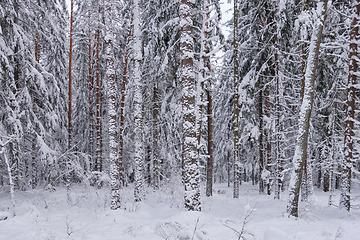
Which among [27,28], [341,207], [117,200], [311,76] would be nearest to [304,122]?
[311,76]

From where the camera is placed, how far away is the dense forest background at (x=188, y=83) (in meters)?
8.13

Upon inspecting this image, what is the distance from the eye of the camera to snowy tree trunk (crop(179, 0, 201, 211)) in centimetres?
709

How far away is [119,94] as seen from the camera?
19312 mm

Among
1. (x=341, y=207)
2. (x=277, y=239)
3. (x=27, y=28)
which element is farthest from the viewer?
(x=27, y=28)

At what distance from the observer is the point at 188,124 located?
23.9 feet

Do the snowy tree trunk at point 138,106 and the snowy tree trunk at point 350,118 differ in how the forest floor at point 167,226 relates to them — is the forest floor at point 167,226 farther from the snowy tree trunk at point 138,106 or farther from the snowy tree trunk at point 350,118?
the snowy tree trunk at point 138,106

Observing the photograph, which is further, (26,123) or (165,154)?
(165,154)

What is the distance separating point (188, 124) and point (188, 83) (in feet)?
3.99

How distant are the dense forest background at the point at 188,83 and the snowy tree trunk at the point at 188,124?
0.03 meters

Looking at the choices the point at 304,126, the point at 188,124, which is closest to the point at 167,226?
the point at 188,124

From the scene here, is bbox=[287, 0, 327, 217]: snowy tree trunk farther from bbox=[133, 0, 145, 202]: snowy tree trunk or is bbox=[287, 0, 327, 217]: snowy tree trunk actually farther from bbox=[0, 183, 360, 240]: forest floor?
bbox=[133, 0, 145, 202]: snowy tree trunk

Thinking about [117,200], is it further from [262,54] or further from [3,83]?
[262,54]

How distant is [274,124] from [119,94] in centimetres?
1149

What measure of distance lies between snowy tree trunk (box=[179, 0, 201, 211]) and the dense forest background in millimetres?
30
